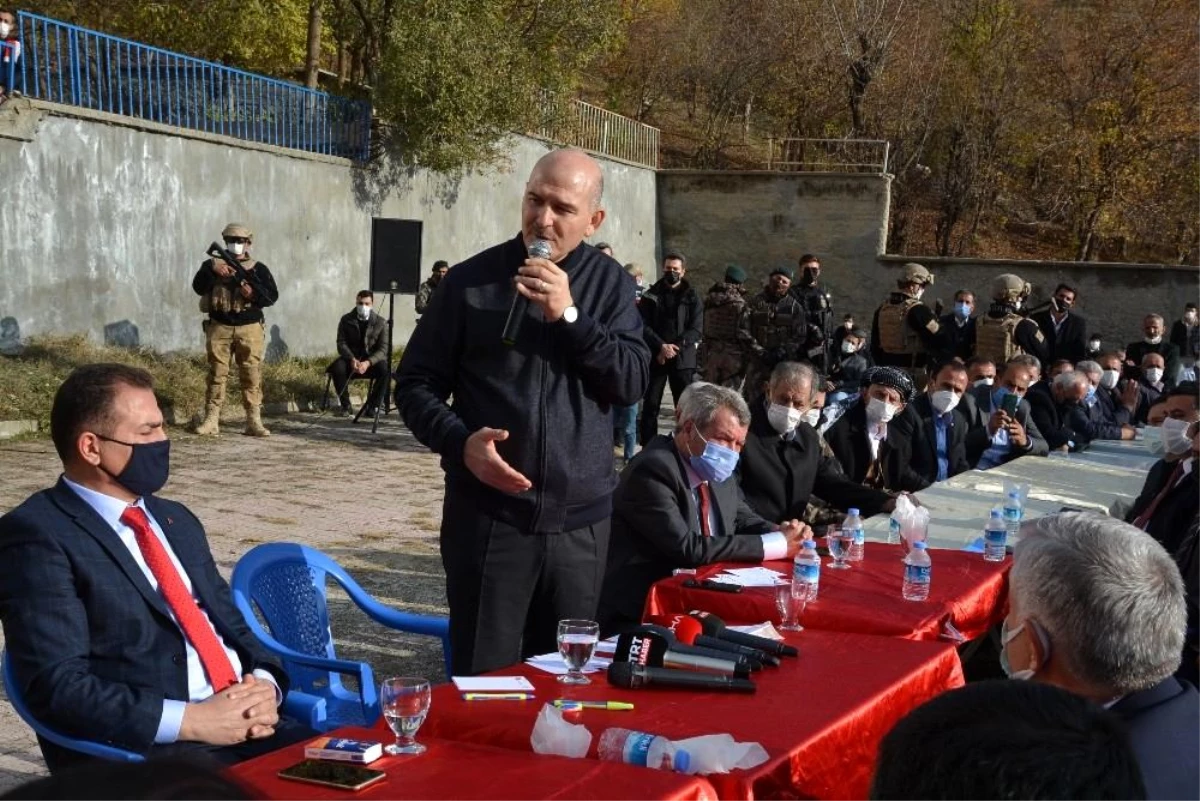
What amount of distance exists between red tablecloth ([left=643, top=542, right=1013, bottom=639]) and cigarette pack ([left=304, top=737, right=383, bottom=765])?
1.69 metres

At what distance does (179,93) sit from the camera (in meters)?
15.0

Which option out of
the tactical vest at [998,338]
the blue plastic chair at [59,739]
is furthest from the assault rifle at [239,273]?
the blue plastic chair at [59,739]

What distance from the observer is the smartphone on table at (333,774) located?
2.30 metres

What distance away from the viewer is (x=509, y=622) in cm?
337

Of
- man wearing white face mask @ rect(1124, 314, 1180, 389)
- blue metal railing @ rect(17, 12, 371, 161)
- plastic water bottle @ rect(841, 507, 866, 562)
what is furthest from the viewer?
blue metal railing @ rect(17, 12, 371, 161)

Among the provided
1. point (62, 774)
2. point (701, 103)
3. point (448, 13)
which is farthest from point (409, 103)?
point (701, 103)

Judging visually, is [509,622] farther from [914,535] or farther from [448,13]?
[448,13]

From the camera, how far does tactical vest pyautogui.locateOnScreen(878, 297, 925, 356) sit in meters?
12.5

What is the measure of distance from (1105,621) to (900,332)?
10.3 m

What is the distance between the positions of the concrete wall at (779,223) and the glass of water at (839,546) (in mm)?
20026

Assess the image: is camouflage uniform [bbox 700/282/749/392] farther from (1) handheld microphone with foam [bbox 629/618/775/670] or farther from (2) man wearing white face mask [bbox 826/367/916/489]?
(1) handheld microphone with foam [bbox 629/618/775/670]

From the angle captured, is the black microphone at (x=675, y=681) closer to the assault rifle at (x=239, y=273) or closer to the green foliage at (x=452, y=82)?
the assault rifle at (x=239, y=273)

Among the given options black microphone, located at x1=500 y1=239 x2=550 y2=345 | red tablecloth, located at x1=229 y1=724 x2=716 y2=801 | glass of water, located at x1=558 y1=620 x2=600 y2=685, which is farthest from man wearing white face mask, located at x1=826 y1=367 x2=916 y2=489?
red tablecloth, located at x1=229 y1=724 x2=716 y2=801

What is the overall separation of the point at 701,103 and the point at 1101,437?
97.4 feet
